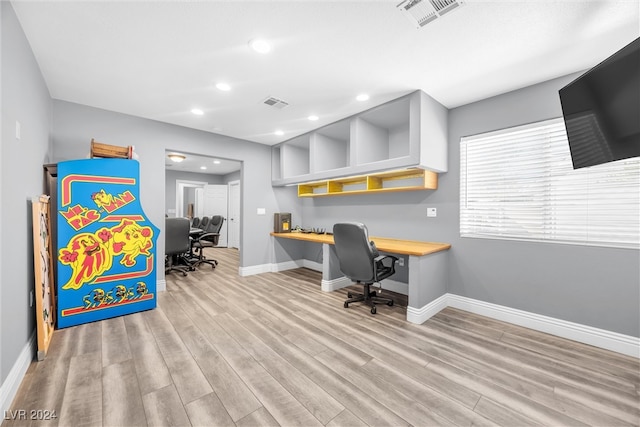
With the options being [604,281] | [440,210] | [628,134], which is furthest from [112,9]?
[604,281]

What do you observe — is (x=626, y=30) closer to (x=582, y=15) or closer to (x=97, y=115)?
(x=582, y=15)

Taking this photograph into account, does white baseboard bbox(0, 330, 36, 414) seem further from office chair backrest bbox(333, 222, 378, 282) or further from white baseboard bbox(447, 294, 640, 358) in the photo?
white baseboard bbox(447, 294, 640, 358)

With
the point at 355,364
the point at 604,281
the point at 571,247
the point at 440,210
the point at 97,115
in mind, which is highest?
the point at 97,115

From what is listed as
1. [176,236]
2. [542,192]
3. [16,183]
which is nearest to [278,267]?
[176,236]

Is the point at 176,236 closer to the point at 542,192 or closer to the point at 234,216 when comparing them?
the point at 234,216

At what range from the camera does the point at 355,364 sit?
196 centimetres

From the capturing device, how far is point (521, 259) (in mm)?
2693

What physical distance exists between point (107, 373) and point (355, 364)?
6.07 ft

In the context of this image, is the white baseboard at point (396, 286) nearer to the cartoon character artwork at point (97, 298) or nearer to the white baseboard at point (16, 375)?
the cartoon character artwork at point (97, 298)

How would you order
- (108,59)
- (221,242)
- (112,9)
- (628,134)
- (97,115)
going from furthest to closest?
(221,242) < (97,115) < (108,59) < (112,9) < (628,134)

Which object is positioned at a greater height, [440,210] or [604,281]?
[440,210]

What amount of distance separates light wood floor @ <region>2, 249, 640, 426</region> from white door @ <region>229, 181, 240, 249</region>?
5468 millimetres

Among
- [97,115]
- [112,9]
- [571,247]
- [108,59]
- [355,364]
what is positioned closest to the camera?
[112,9]

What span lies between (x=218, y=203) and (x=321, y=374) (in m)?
7.76
